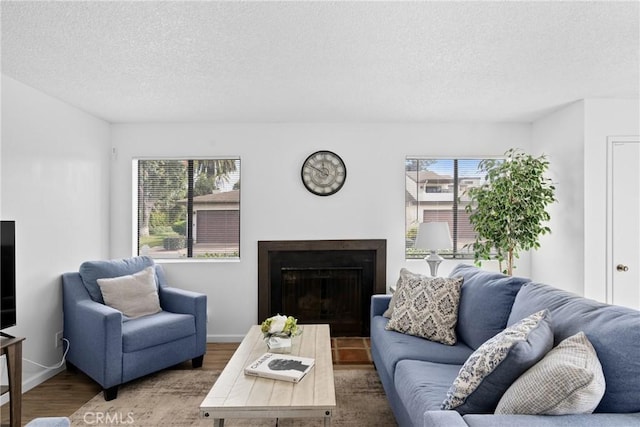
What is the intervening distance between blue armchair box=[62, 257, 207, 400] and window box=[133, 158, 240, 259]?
69 cm

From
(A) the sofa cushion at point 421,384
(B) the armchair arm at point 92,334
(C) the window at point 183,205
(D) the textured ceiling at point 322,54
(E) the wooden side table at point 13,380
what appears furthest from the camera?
(C) the window at point 183,205

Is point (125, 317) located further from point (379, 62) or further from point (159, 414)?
point (379, 62)

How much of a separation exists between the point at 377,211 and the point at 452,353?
6.66 ft

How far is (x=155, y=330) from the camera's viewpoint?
2.91 metres

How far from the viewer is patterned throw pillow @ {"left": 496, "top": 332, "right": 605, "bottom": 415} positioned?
123 centimetres

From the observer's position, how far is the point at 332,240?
405cm

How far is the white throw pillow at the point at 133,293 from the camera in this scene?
3.06m

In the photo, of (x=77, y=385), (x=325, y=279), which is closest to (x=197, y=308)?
(x=77, y=385)

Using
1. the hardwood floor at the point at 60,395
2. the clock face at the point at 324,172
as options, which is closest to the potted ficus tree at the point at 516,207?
the clock face at the point at 324,172

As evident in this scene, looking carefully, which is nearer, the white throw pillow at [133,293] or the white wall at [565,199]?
the white throw pillow at [133,293]

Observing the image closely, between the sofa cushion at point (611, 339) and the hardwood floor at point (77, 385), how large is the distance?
2.00 metres

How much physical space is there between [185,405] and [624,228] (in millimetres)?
3937

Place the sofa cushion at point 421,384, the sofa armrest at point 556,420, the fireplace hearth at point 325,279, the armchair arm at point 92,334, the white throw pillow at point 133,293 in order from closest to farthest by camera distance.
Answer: the sofa armrest at point 556,420 < the sofa cushion at point 421,384 < the armchair arm at point 92,334 < the white throw pillow at point 133,293 < the fireplace hearth at point 325,279

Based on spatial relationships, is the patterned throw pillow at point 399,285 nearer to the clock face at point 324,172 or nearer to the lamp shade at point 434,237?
the lamp shade at point 434,237
